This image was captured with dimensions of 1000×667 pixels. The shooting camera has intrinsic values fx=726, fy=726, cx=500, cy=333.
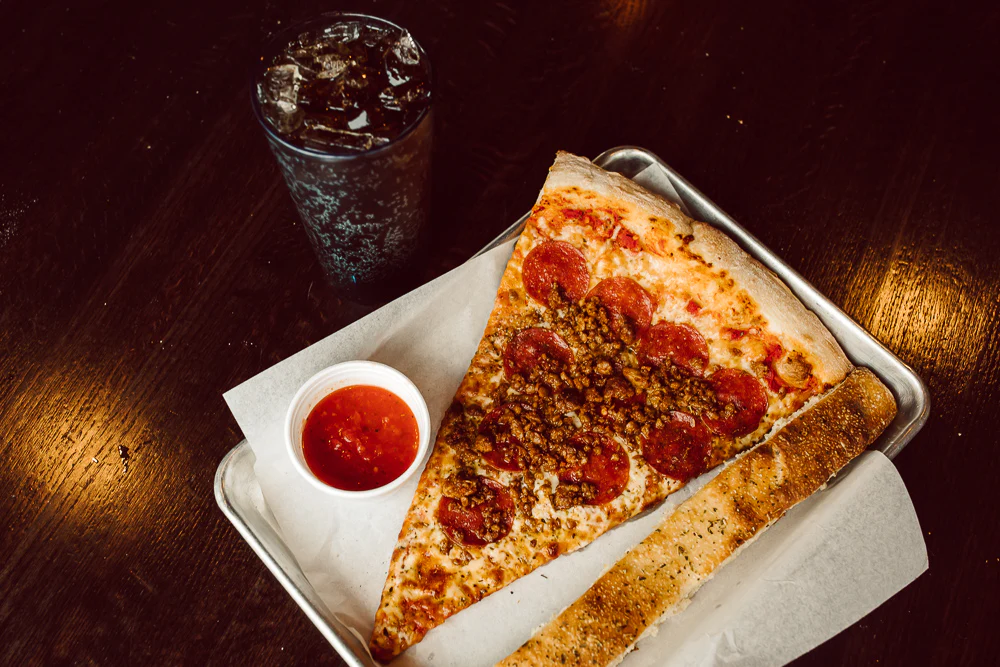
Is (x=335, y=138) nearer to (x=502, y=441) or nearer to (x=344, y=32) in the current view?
(x=344, y=32)

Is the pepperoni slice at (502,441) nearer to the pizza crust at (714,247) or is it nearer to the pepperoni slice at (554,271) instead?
the pepperoni slice at (554,271)

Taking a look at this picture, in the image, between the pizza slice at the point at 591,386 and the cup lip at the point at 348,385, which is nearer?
the cup lip at the point at 348,385

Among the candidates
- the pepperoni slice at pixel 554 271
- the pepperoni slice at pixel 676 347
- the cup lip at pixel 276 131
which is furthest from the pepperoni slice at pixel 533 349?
the cup lip at pixel 276 131

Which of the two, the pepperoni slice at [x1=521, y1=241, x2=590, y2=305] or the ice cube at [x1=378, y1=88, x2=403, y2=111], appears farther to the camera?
the pepperoni slice at [x1=521, y1=241, x2=590, y2=305]

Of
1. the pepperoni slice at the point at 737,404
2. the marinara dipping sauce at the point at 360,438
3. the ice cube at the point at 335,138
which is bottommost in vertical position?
the marinara dipping sauce at the point at 360,438

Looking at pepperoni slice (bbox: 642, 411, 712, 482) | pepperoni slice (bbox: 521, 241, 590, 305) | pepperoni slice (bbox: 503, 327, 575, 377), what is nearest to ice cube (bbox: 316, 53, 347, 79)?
pepperoni slice (bbox: 521, 241, 590, 305)

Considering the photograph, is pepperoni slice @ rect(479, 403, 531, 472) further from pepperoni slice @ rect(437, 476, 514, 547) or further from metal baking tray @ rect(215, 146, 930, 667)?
metal baking tray @ rect(215, 146, 930, 667)

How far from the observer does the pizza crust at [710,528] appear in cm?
Answer: 226

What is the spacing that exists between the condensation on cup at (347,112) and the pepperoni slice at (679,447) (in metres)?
1.20

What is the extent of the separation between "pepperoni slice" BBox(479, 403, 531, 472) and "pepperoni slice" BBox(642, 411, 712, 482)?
45 cm

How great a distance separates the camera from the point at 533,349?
265 cm

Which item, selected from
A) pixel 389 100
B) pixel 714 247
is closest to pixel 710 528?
pixel 714 247

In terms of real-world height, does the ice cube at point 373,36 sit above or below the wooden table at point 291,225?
above

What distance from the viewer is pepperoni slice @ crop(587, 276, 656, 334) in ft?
8.73
